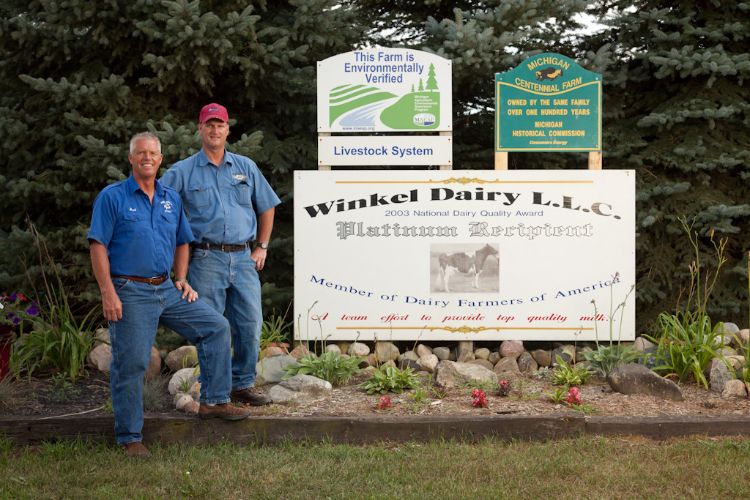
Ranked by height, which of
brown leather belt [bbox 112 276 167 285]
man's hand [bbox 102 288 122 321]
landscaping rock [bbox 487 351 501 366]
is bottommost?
landscaping rock [bbox 487 351 501 366]

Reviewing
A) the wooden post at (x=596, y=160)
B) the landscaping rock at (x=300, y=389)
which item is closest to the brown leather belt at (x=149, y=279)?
the landscaping rock at (x=300, y=389)

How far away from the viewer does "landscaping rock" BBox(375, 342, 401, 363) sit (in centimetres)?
734

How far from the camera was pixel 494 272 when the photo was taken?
24.1 feet

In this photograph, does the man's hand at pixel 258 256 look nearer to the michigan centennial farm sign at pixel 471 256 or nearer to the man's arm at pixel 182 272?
the man's arm at pixel 182 272

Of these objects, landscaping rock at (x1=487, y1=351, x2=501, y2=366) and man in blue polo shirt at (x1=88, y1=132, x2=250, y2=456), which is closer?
man in blue polo shirt at (x1=88, y1=132, x2=250, y2=456)

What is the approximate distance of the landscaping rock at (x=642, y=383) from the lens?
19.4ft

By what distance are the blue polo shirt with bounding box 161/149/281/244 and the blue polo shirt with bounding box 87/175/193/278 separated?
0.55 meters

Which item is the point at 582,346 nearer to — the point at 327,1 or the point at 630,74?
the point at 630,74

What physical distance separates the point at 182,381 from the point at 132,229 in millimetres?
1702

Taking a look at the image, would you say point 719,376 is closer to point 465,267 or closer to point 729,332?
point 729,332

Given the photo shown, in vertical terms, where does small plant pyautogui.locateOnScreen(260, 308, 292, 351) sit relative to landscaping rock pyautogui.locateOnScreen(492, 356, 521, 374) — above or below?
above

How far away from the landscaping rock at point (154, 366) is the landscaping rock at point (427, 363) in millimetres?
2145

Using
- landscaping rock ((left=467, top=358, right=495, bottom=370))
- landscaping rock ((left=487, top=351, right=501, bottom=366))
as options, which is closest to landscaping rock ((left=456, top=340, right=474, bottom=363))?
landscaping rock ((left=467, top=358, right=495, bottom=370))

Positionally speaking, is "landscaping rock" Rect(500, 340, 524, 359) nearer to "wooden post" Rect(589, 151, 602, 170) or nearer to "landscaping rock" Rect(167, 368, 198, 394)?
"wooden post" Rect(589, 151, 602, 170)
